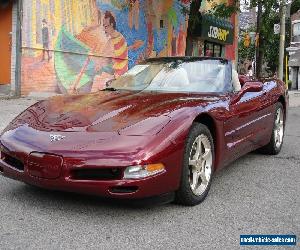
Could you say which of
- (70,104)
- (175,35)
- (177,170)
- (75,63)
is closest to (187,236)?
(177,170)

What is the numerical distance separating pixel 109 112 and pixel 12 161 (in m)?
0.91

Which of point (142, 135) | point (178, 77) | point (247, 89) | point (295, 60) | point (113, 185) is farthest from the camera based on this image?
point (295, 60)

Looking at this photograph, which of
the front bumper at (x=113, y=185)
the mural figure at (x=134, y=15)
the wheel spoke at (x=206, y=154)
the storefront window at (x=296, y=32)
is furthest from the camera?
the storefront window at (x=296, y=32)

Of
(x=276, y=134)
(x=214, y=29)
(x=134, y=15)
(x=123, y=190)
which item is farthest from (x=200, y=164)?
(x=214, y=29)

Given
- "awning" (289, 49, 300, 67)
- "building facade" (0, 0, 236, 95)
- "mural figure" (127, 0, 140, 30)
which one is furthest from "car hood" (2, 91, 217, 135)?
"awning" (289, 49, 300, 67)

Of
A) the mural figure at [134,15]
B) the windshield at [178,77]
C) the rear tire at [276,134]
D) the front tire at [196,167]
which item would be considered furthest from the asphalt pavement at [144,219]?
the mural figure at [134,15]

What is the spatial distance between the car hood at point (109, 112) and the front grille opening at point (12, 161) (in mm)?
306

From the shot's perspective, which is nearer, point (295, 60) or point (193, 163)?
point (193, 163)

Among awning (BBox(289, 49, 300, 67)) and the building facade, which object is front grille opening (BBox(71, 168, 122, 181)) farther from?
awning (BBox(289, 49, 300, 67))

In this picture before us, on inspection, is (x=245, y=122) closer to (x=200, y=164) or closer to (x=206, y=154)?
(x=206, y=154)

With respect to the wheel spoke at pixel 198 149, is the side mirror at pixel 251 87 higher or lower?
higher

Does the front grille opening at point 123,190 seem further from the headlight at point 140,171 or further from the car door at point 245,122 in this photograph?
the car door at point 245,122

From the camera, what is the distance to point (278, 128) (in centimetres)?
653

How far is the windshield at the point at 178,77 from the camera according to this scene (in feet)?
16.5
